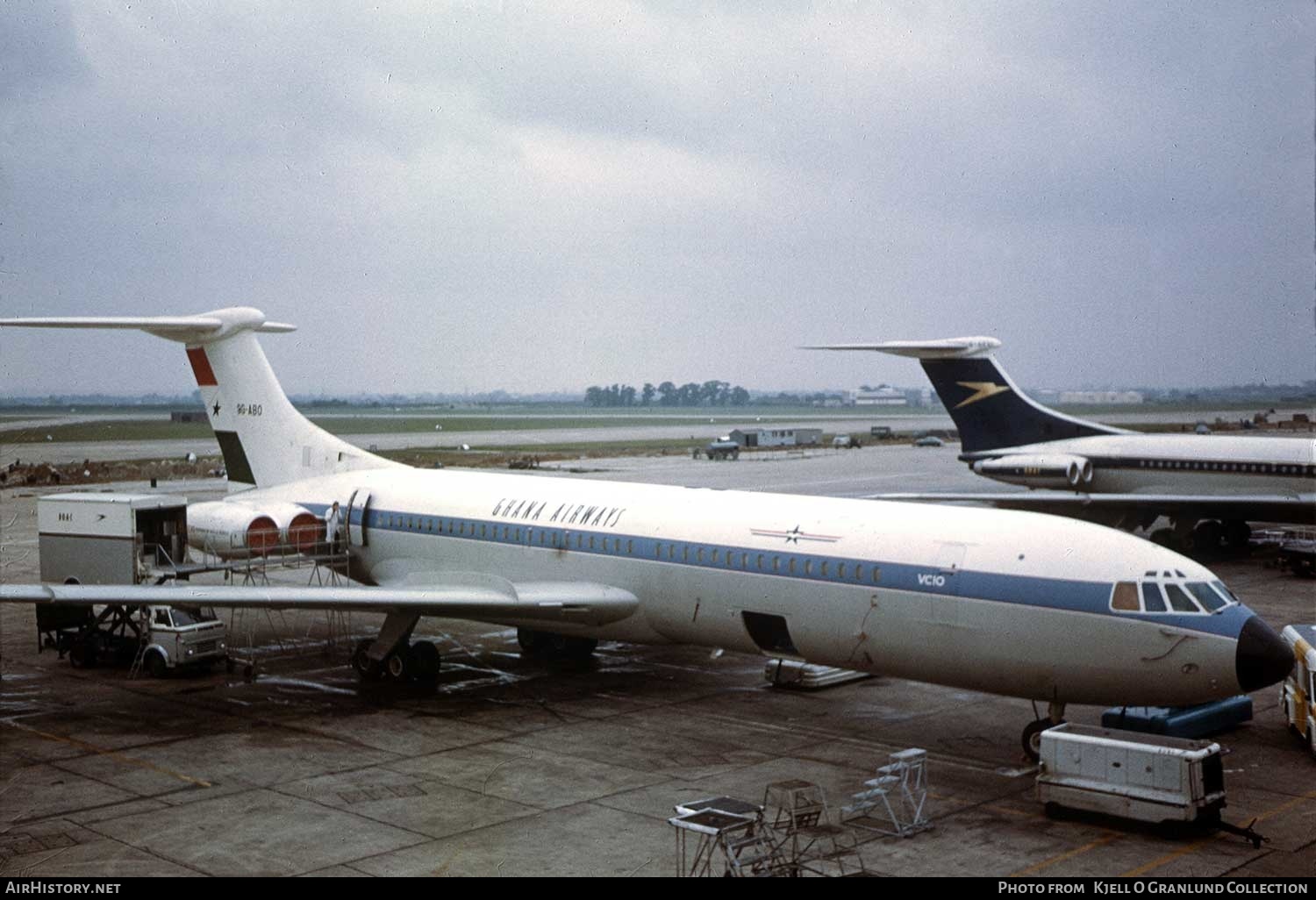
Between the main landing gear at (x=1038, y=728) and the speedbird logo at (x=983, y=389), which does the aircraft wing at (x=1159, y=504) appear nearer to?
the speedbird logo at (x=983, y=389)

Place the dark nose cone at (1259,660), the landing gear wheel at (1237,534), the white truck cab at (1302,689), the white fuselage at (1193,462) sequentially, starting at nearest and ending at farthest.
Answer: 1. the dark nose cone at (1259,660)
2. the white truck cab at (1302,689)
3. the white fuselage at (1193,462)
4. the landing gear wheel at (1237,534)

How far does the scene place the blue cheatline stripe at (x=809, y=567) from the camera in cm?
1588

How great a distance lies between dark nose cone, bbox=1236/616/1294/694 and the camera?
15.2 m

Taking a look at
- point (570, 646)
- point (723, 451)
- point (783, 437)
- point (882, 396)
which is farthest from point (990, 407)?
point (882, 396)

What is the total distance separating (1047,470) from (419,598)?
23292 millimetres

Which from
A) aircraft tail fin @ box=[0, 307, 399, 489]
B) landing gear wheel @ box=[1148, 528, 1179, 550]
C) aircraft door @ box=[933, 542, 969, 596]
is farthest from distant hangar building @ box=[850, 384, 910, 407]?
aircraft door @ box=[933, 542, 969, 596]

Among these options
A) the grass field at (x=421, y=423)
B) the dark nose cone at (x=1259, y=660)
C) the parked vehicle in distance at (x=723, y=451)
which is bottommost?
the dark nose cone at (x=1259, y=660)

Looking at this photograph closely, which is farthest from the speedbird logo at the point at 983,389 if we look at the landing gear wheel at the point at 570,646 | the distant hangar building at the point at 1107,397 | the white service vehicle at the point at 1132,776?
the white service vehicle at the point at 1132,776

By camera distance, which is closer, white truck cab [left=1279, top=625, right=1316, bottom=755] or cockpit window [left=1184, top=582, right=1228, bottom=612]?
cockpit window [left=1184, top=582, right=1228, bottom=612]

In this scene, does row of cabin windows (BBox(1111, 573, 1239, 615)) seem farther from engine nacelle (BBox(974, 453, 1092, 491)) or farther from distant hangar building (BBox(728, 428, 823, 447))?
distant hangar building (BBox(728, 428, 823, 447))

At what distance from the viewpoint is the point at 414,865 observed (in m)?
13.0

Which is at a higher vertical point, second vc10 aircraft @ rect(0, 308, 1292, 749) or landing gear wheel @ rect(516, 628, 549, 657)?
second vc10 aircraft @ rect(0, 308, 1292, 749)

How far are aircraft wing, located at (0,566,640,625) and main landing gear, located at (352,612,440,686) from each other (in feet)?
2.42
